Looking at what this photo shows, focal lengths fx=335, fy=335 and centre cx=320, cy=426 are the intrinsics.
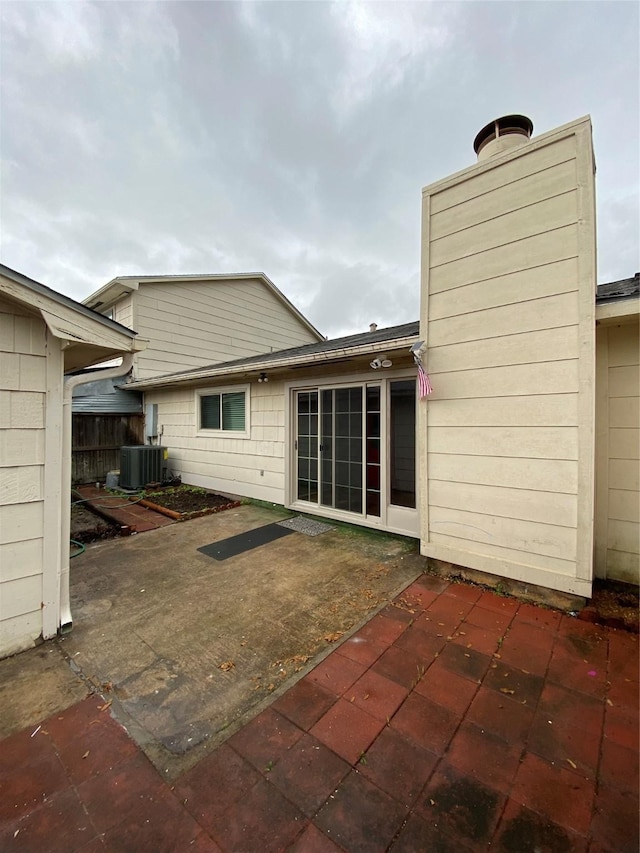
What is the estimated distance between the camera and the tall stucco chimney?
10.6ft

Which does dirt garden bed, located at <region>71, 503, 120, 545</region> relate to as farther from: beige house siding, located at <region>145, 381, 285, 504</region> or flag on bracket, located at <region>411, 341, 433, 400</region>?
flag on bracket, located at <region>411, 341, 433, 400</region>

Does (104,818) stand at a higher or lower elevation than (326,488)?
lower

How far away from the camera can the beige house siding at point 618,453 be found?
2.89 m

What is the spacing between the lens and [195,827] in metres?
1.29

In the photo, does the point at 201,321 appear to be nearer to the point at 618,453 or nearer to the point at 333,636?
the point at 333,636

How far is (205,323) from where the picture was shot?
1031cm

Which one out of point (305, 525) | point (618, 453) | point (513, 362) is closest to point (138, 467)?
point (305, 525)

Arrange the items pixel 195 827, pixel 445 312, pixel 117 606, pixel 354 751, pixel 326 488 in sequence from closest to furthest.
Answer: pixel 195 827 < pixel 354 751 < pixel 117 606 < pixel 445 312 < pixel 326 488

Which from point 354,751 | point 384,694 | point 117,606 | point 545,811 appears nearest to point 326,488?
point 117,606

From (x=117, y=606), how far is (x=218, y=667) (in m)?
1.32

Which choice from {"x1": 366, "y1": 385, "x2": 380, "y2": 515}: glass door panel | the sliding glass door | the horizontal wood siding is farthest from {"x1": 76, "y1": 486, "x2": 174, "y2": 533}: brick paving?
the horizontal wood siding

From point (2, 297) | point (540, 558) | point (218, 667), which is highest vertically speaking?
point (2, 297)

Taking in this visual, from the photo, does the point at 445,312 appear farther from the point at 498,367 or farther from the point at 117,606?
the point at 117,606

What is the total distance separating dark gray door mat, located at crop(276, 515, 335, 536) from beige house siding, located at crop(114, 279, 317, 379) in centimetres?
630
